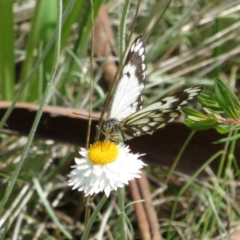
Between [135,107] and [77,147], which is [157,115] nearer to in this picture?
[135,107]

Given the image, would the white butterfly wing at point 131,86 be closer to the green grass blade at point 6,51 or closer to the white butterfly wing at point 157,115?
the white butterfly wing at point 157,115

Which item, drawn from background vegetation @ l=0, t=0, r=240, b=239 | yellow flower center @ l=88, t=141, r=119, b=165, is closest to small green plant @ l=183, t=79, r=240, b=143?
yellow flower center @ l=88, t=141, r=119, b=165

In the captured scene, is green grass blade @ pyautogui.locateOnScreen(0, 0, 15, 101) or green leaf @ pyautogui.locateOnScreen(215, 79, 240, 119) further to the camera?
green grass blade @ pyautogui.locateOnScreen(0, 0, 15, 101)

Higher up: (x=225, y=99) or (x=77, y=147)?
(x=225, y=99)

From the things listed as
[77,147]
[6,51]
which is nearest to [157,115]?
[77,147]

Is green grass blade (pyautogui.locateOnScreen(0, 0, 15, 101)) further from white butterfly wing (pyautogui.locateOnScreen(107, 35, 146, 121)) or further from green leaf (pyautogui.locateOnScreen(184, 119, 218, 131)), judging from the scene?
green leaf (pyautogui.locateOnScreen(184, 119, 218, 131))

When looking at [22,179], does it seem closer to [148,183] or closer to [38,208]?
[38,208]

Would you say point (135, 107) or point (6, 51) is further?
point (6, 51)

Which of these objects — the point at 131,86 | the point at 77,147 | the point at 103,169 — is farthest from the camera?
the point at 77,147
